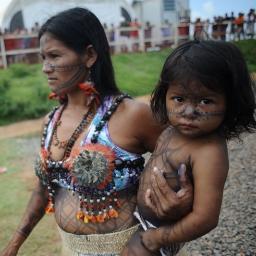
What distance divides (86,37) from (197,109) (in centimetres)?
75

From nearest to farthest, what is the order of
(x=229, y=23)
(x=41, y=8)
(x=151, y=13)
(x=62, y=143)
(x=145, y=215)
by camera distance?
(x=145, y=215) → (x=62, y=143) → (x=229, y=23) → (x=41, y=8) → (x=151, y=13)

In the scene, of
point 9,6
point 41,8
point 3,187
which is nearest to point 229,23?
point 41,8

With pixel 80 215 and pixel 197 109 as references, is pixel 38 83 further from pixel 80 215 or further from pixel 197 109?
pixel 197 109

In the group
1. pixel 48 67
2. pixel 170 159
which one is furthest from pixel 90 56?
pixel 170 159

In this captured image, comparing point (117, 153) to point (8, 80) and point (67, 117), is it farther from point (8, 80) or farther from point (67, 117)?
point (8, 80)

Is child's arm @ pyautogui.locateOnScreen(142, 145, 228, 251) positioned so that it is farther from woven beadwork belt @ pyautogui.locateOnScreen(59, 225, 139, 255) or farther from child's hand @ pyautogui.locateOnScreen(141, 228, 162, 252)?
woven beadwork belt @ pyautogui.locateOnScreen(59, 225, 139, 255)

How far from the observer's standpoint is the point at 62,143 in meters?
1.98

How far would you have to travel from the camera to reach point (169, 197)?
1.49 m

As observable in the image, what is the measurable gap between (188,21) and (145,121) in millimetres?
866

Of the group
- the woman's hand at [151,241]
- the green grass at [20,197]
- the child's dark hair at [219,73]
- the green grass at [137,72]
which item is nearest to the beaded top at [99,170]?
the woman's hand at [151,241]

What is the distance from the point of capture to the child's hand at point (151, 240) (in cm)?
156

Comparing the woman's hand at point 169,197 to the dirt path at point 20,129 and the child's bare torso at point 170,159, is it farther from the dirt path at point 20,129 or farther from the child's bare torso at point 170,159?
the dirt path at point 20,129

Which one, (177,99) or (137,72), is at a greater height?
(177,99)

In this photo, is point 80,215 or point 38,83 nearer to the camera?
point 80,215
